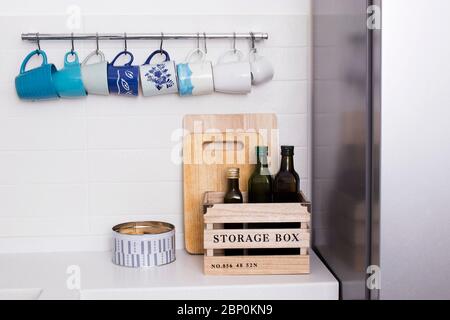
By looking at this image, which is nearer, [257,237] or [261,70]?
[257,237]

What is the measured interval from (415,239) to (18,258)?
1.01m

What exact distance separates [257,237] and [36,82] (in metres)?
0.68

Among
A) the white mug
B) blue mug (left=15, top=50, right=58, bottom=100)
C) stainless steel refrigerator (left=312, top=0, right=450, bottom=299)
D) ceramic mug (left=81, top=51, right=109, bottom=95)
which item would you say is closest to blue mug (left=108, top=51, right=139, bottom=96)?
ceramic mug (left=81, top=51, right=109, bottom=95)

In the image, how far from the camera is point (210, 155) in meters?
1.49

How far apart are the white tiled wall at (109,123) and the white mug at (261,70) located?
60 millimetres

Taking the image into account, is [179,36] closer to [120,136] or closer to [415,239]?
[120,136]

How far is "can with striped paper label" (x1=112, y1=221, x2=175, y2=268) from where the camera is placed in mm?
1349

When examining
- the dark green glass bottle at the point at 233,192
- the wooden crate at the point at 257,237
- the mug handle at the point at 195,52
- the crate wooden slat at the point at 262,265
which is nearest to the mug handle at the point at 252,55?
the mug handle at the point at 195,52

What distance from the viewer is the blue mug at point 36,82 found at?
1401 millimetres

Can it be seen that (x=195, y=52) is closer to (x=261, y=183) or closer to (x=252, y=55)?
(x=252, y=55)

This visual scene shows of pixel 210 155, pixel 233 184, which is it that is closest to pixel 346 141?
pixel 233 184

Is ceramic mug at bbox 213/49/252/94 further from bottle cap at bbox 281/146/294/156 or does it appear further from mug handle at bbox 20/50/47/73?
mug handle at bbox 20/50/47/73

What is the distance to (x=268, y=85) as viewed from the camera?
152 cm
